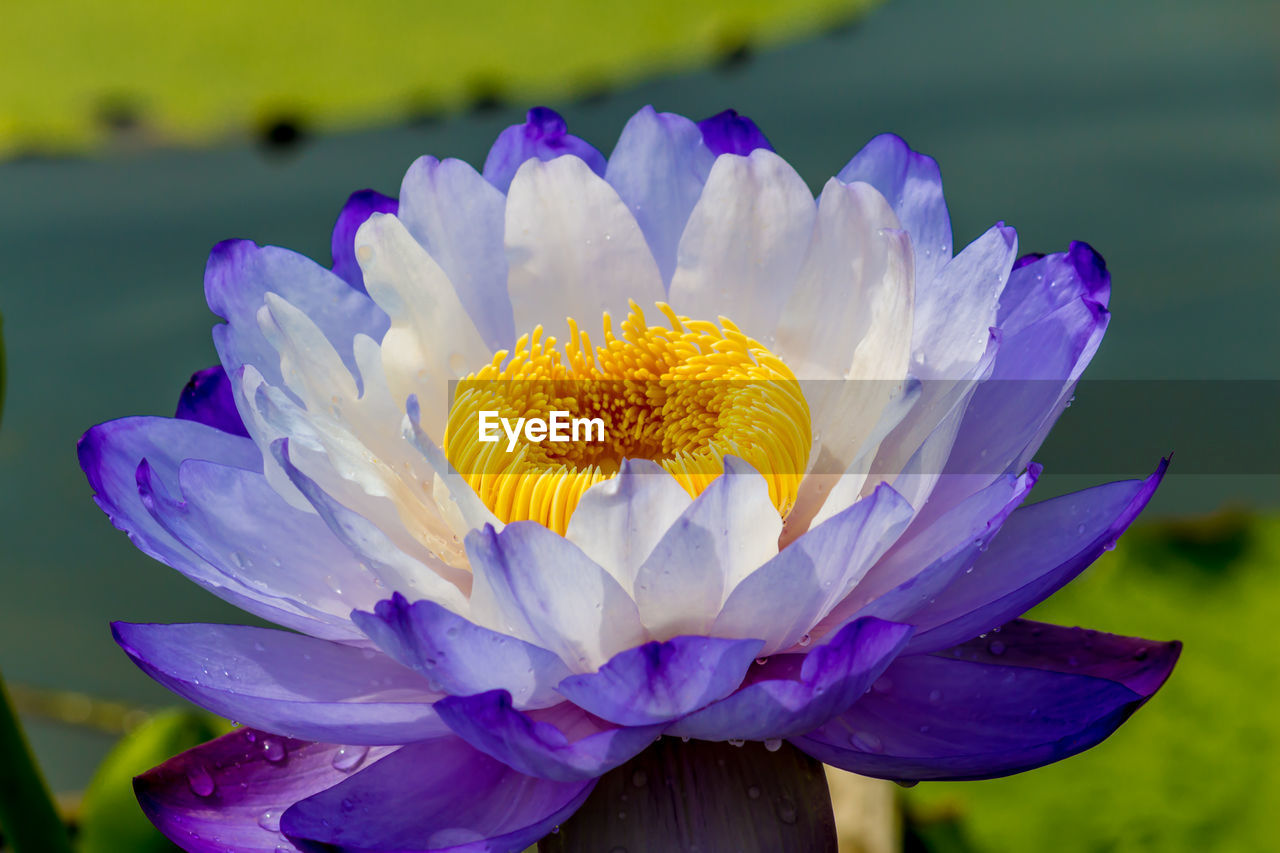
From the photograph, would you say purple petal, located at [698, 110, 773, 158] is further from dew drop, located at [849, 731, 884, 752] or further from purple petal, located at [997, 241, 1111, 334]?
dew drop, located at [849, 731, 884, 752]

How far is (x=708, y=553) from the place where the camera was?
1.77 ft

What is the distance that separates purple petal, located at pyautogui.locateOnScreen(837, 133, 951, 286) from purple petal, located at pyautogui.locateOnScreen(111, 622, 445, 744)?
43 cm

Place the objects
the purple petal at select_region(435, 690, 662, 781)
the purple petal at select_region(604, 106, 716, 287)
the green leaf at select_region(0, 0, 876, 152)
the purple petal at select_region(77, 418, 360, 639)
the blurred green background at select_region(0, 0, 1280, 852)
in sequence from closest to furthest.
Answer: the purple petal at select_region(435, 690, 662, 781) < the purple petal at select_region(77, 418, 360, 639) < the purple petal at select_region(604, 106, 716, 287) < the blurred green background at select_region(0, 0, 1280, 852) < the green leaf at select_region(0, 0, 876, 152)

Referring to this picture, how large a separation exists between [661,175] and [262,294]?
0.31 m

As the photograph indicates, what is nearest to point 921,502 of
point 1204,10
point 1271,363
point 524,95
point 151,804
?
point 151,804

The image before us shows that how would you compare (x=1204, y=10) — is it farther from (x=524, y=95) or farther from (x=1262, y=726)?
(x=1262, y=726)

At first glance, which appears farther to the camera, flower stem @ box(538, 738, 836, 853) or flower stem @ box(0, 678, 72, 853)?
flower stem @ box(0, 678, 72, 853)

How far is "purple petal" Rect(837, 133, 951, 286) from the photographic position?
29.0 inches

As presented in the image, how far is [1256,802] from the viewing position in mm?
1147

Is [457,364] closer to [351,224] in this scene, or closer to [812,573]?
[351,224]

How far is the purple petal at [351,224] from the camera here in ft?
2.80

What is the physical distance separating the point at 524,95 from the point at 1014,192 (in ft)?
3.75

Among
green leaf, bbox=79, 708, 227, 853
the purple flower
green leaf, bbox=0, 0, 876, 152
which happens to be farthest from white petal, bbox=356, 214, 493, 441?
green leaf, bbox=0, 0, 876, 152

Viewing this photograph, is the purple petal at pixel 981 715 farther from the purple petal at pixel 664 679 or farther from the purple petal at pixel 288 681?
the purple petal at pixel 288 681
